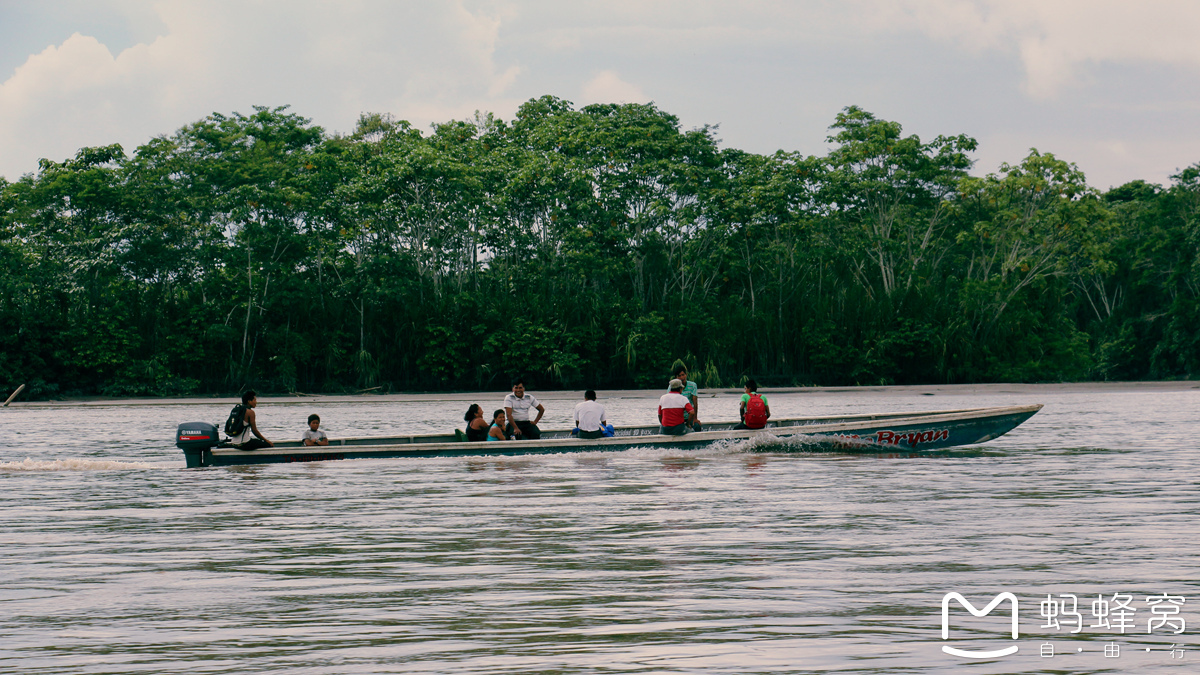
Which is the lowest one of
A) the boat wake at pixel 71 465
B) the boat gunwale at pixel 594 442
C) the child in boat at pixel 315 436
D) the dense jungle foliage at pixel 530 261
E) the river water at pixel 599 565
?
the river water at pixel 599 565

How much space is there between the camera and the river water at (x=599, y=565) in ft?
21.4

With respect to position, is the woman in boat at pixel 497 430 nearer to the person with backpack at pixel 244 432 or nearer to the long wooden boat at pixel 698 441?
the long wooden boat at pixel 698 441

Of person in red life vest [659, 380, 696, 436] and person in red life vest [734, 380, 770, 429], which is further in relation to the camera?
person in red life vest [734, 380, 770, 429]

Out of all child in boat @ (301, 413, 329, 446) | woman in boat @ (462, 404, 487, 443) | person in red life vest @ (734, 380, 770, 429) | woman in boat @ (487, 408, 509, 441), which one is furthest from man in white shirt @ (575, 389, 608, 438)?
child in boat @ (301, 413, 329, 446)

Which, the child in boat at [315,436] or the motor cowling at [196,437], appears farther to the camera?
the child in boat at [315,436]

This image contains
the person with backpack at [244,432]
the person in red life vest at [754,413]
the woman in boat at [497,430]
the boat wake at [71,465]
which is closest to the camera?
the person with backpack at [244,432]

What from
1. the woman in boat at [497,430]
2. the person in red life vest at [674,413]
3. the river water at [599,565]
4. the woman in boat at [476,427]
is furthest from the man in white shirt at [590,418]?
the woman in boat at [476,427]

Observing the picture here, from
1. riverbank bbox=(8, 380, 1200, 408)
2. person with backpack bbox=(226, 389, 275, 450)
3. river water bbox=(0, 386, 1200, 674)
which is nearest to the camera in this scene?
river water bbox=(0, 386, 1200, 674)

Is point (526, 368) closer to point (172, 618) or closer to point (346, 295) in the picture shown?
point (346, 295)

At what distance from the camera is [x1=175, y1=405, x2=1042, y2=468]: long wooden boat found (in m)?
18.5

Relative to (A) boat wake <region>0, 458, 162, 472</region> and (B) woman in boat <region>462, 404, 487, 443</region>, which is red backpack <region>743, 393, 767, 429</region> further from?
(A) boat wake <region>0, 458, 162, 472</region>

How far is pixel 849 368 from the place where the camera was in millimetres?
50812

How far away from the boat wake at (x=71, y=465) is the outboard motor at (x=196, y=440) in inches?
49.3

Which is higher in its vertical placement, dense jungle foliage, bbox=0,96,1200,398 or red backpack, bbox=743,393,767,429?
dense jungle foliage, bbox=0,96,1200,398
